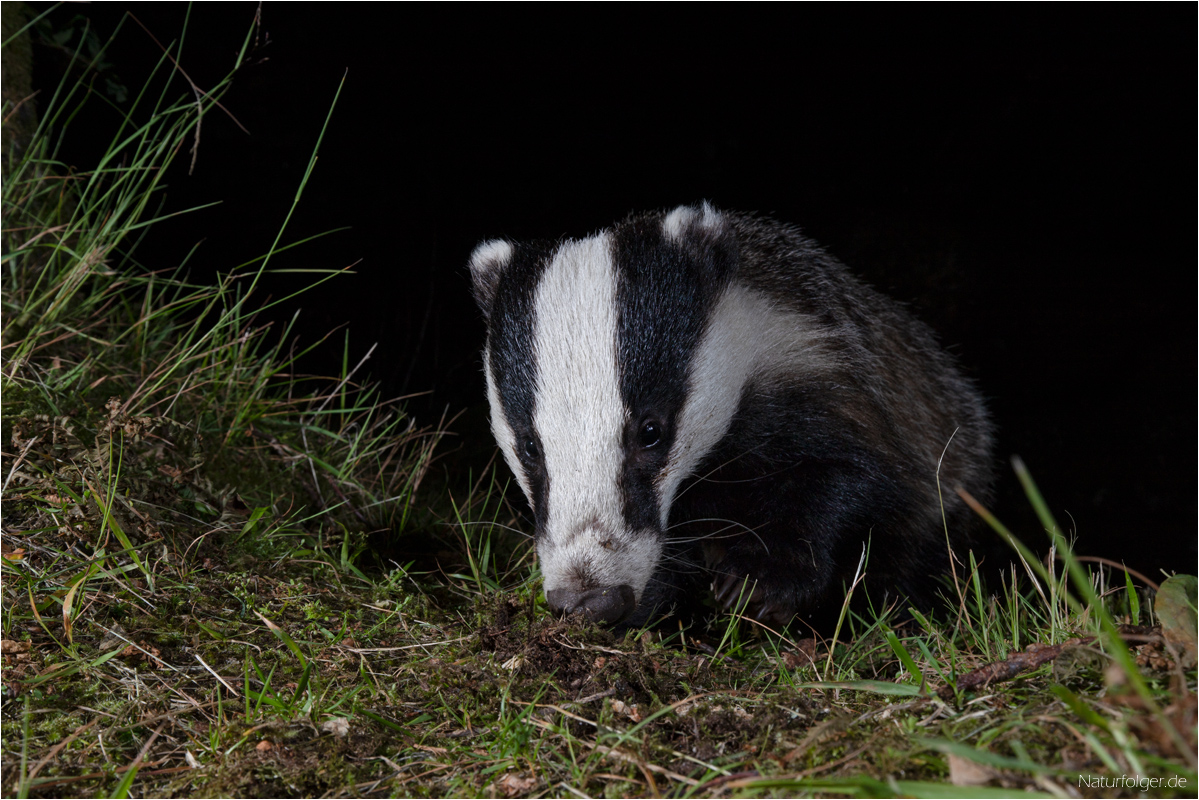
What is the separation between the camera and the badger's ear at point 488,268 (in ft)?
10.3

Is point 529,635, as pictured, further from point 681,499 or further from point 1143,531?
point 1143,531

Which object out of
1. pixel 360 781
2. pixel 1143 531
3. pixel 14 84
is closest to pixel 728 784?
pixel 360 781

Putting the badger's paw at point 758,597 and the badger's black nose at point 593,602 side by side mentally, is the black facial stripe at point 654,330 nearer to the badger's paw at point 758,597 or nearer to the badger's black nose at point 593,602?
the badger's black nose at point 593,602

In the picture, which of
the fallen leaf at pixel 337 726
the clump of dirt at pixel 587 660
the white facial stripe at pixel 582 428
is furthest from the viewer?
the white facial stripe at pixel 582 428

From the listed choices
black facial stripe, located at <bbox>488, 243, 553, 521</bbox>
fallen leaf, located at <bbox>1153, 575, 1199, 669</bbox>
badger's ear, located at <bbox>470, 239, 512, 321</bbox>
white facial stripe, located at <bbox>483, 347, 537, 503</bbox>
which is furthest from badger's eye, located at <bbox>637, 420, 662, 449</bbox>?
fallen leaf, located at <bbox>1153, 575, 1199, 669</bbox>

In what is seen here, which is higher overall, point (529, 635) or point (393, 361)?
point (529, 635)

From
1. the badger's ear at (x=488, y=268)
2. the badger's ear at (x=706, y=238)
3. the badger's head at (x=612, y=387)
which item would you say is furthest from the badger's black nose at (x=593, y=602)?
the badger's ear at (x=488, y=268)

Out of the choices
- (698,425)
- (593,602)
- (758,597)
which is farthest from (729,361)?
(593,602)

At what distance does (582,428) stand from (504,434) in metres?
0.52

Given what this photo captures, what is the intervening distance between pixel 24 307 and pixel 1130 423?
580 centimetres

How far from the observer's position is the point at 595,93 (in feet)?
15.9

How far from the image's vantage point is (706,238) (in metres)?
2.85

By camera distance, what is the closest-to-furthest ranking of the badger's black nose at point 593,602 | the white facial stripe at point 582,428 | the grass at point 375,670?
the grass at point 375,670 → the badger's black nose at point 593,602 → the white facial stripe at point 582,428

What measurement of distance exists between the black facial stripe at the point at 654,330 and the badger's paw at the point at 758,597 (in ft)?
1.54
